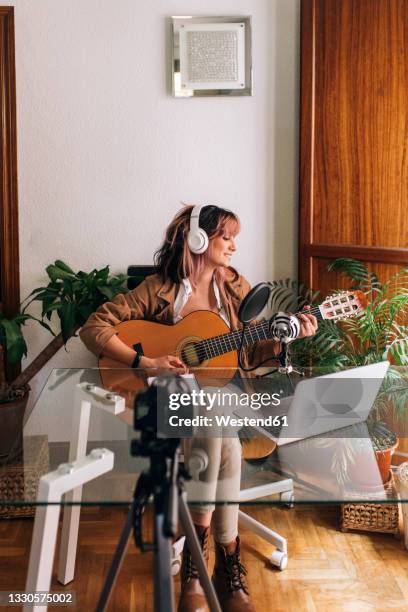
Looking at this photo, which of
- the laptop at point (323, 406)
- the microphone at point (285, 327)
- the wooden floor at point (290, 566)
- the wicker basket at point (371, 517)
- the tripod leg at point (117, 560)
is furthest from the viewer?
the wicker basket at point (371, 517)

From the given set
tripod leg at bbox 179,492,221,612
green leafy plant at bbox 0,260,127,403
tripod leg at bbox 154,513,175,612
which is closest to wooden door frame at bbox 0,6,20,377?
green leafy plant at bbox 0,260,127,403

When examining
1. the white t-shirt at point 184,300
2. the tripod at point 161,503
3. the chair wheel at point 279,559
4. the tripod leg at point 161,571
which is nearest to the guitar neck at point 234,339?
the white t-shirt at point 184,300

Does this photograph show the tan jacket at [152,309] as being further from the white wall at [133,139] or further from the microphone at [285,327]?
the white wall at [133,139]

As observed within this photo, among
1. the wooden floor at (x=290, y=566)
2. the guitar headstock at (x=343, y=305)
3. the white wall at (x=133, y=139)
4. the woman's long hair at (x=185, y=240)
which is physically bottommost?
the wooden floor at (x=290, y=566)

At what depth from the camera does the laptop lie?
1.64m

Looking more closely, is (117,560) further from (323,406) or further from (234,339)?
(234,339)

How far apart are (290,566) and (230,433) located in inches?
38.1

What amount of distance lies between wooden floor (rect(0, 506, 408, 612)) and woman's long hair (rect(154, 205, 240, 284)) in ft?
3.16

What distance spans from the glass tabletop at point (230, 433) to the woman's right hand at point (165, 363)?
64mm

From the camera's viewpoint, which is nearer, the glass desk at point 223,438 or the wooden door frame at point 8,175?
the glass desk at point 223,438

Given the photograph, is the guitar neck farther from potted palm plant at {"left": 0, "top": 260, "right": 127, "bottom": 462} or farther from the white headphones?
potted palm plant at {"left": 0, "top": 260, "right": 127, "bottom": 462}

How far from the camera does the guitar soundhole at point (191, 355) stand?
90.9 inches

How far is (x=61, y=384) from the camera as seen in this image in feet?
6.53

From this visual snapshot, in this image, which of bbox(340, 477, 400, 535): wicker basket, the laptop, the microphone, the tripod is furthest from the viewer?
bbox(340, 477, 400, 535): wicker basket
